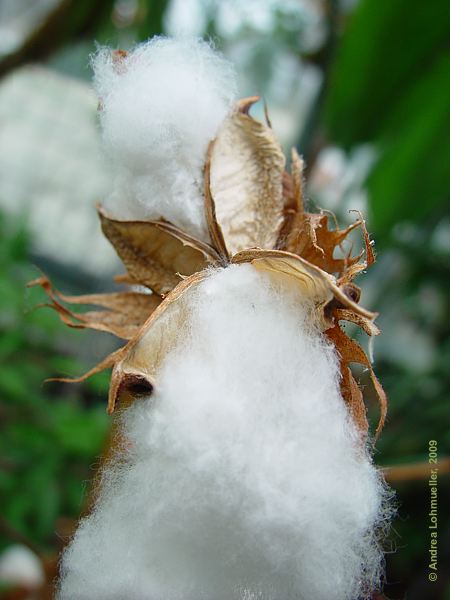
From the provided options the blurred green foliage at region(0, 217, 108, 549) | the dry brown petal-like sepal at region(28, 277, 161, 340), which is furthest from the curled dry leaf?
the blurred green foliage at region(0, 217, 108, 549)

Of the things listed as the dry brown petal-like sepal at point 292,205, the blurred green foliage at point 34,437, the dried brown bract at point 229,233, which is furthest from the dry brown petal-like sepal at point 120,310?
the blurred green foliage at point 34,437

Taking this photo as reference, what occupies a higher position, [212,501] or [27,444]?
[212,501]

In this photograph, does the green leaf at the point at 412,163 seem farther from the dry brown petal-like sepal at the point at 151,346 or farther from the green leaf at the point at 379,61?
the dry brown petal-like sepal at the point at 151,346

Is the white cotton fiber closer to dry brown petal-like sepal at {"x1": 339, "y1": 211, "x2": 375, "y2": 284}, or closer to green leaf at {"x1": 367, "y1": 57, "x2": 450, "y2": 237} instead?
dry brown petal-like sepal at {"x1": 339, "y1": 211, "x2": 375, "y2": 284}

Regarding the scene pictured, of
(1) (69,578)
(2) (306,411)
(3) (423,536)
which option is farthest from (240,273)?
(3) (423,536)

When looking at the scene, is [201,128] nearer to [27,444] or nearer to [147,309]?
[147,309]
